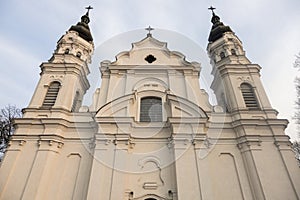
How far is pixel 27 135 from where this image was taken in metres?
12.6

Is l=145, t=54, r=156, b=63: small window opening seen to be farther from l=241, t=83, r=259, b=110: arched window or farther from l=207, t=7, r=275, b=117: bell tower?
l=241, t=83, r=259, b=110: arched window

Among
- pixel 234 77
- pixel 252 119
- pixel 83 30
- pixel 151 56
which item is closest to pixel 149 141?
pixel 252 119

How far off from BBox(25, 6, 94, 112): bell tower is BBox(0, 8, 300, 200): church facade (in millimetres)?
81

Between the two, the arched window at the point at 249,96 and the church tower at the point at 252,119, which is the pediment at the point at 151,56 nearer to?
the church tower at the point at 252,119

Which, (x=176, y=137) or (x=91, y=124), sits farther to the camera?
(x=91, y=124)

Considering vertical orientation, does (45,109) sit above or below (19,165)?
above

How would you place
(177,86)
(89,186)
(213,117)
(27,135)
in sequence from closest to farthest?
1. (89,186)
2. (27,135)
3. (213,117)
4. (177,86)

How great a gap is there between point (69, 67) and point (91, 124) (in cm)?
531

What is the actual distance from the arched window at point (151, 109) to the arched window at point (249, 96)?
18.5ft

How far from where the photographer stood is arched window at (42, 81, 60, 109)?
14.6 meters

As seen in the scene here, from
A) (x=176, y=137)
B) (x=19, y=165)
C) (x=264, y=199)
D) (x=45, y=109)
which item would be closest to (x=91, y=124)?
(x=45, y=109)

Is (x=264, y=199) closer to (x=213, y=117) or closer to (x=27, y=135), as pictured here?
(x=213, y=117)

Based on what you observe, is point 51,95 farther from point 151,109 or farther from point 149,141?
point 149,141

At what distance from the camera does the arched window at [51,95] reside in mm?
14617
